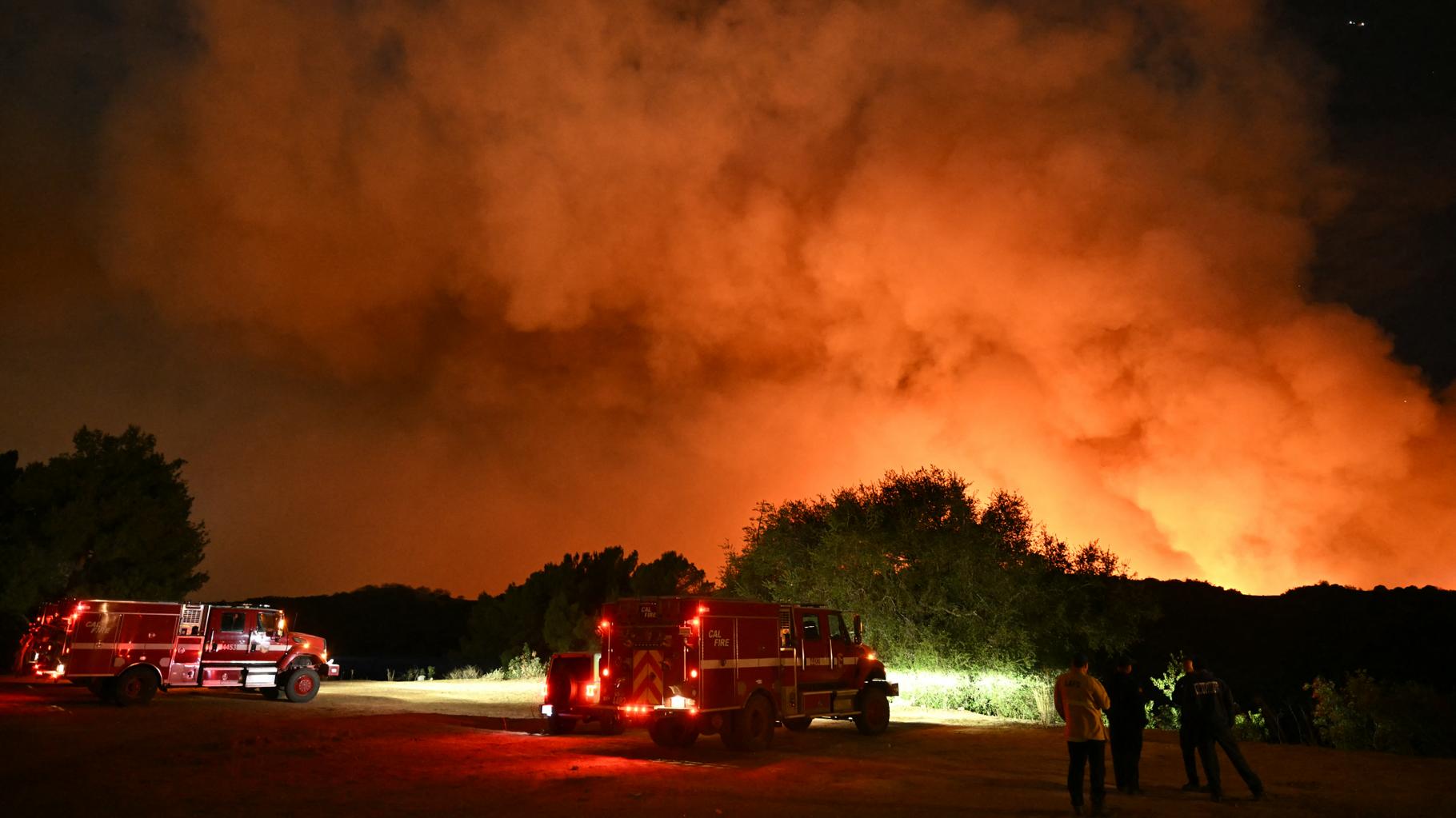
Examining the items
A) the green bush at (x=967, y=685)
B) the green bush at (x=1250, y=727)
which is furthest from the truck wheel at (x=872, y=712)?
the green bush at (x=967, y=685)

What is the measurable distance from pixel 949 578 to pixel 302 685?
20.1 metres

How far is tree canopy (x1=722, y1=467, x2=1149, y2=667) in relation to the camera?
29531 mm

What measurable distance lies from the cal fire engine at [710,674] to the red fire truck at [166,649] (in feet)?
37.0

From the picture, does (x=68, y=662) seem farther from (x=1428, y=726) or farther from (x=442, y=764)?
(x=1428, y=726)

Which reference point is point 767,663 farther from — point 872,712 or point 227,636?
point 227,636

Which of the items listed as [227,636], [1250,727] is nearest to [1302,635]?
[1250,727]

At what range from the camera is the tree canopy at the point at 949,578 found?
29.5 metres

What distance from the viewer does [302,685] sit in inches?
1029

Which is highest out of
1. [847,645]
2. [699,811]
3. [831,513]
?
[831,513]

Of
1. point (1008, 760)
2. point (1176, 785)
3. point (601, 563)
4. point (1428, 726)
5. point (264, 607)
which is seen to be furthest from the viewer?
point (601, 563)

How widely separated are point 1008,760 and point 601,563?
48.8 metres

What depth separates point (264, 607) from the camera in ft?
86.6

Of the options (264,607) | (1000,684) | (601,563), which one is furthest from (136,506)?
(1000,684)

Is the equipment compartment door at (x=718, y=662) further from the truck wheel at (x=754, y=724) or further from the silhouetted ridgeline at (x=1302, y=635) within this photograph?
the silhouetted ridgeline at (x=1302, y=635)
